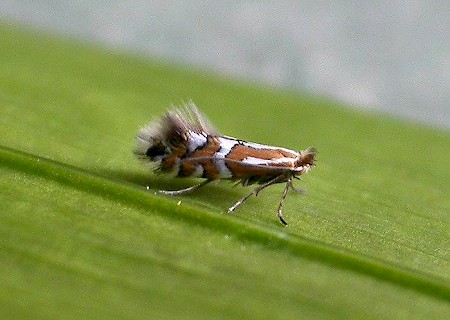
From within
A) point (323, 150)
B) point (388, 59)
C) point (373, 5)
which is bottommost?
point (323, 150)

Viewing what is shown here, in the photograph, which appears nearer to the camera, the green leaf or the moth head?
the green leaf

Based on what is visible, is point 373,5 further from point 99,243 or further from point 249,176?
point 99,243

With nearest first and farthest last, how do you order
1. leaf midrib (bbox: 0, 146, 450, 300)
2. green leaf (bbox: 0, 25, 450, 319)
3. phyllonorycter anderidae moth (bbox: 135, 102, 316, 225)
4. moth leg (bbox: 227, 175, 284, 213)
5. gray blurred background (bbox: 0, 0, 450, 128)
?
green leaf (bbox: 0, 25, 450, 319) → leaf midrib (bbox: 0, 146, 450, 300) → moth leg (bbox: 227, 175, 284, 213) → phyllonorycter anderidae moth (bbox: 135, 102, 316, 225) → gray blurred background (bbox: 0, 0, 450, 128)

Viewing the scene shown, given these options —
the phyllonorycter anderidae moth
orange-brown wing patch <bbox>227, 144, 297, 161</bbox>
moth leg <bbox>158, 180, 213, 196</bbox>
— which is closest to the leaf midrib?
moth leg <bbox>158, 180, 213, 196</bbox>

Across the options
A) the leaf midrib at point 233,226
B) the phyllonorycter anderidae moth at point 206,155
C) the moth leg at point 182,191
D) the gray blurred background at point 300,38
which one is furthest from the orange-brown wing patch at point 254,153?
the gray blurred background at point 300,38

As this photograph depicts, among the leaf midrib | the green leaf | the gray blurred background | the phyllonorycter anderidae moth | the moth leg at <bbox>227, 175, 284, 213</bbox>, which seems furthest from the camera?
the gray blurred background

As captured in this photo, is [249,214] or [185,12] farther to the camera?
[185,12]

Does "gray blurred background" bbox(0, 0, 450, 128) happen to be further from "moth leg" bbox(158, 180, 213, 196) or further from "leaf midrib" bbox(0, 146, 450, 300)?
"leaf midrib" bbox(0, 146, 450, 300)

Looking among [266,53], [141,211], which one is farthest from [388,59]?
[141,211]
